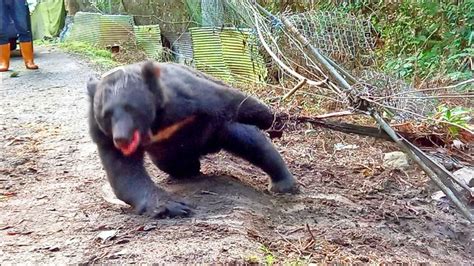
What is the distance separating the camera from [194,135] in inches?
152

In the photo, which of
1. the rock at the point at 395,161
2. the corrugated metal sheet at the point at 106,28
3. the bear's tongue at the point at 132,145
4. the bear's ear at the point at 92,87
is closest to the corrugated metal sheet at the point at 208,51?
the corrugated metal sheet at the point at 106,28

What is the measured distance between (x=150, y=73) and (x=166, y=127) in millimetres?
349

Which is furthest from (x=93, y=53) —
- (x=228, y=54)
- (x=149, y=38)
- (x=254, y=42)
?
(x=254, y=42)

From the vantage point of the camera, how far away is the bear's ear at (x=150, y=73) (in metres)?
3.46

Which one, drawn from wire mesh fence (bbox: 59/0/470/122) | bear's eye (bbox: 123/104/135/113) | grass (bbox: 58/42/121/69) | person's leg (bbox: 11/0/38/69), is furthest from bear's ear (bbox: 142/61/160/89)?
grass (bbox: 58/42/121/69)

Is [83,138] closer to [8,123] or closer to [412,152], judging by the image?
[8,123]

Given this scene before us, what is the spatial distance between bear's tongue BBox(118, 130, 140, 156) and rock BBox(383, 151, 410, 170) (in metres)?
2.38

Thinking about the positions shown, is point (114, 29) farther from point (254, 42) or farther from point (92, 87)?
point (92, 87)

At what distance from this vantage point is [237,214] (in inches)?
138

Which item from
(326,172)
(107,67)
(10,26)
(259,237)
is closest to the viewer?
(259,237)

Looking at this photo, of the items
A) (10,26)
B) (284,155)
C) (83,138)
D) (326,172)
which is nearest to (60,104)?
(83,138)

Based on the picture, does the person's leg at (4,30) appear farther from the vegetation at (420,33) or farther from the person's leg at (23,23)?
the vegetation at (420,33)

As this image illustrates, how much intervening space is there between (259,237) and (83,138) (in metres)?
2.86

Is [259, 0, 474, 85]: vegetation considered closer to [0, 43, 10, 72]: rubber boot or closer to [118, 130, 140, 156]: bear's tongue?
[0, 43, 10, 72]: rubber boot
